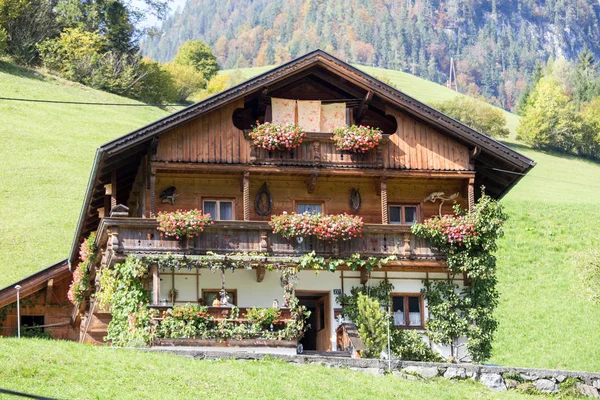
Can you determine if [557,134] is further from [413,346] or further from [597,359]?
[413,346]

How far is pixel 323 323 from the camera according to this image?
35.3 m

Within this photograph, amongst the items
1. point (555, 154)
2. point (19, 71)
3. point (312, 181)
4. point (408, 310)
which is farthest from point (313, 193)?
point (555, 154)

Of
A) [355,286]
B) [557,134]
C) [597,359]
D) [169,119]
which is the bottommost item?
[597,359]

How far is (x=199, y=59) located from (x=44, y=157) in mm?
68909

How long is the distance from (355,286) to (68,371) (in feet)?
41.9

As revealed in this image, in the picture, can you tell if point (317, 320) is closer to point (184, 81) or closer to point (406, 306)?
point (406, 306)

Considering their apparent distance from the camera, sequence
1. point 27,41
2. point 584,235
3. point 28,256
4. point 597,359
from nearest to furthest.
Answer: point 597,359 < point 28,256 < point 584,235 < point 27,41

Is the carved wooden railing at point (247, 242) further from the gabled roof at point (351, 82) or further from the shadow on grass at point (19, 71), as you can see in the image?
the shadow on grass at point (19, 71)

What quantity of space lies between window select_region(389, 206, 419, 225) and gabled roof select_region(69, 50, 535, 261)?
262 centimetres

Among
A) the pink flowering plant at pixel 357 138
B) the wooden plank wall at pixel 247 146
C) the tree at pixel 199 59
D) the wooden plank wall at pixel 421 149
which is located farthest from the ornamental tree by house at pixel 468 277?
the tree at pixel 199 59

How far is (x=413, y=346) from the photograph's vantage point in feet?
112

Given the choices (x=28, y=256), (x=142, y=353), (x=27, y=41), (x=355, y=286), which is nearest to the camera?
(x=142, y=353)

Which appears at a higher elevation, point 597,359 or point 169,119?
point 169,119

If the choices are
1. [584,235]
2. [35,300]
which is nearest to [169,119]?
[35,300]
